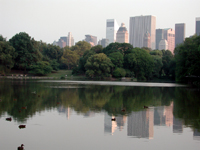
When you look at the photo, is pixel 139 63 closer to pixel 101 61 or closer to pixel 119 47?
pixel 119 47

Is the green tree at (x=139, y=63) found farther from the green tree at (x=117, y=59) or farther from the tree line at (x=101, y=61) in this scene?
the green tree at (x=117, y=59)

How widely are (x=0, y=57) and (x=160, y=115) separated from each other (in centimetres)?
6488

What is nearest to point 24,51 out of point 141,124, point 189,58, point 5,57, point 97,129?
point 5,57

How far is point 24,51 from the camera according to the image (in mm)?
83438

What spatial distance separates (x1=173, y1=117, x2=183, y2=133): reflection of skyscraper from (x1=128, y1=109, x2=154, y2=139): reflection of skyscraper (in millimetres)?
1008

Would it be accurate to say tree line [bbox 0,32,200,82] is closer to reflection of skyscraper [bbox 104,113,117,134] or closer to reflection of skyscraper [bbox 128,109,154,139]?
reflection of skyscraper [bbox 128,109,154,139]

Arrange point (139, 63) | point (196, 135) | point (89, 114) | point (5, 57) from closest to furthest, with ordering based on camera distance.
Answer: point (196, 135) < point (89, 114) < point (5, 57) < point (139, 63)

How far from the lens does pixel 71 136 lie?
10266mm

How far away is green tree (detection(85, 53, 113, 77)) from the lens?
2997 inches

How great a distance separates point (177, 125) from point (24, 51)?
7617 centimetres

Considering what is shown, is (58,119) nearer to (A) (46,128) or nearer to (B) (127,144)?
(A) (46,128)

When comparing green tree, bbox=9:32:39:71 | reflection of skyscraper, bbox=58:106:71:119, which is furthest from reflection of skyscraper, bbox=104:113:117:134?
green tree, bbox=9:32:39:71

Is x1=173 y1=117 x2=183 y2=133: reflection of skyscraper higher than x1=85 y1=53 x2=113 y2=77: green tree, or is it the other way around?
x1=85 y1=53 x2=113 y2=77: green tree

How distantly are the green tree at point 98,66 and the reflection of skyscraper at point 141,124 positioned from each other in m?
59.8
